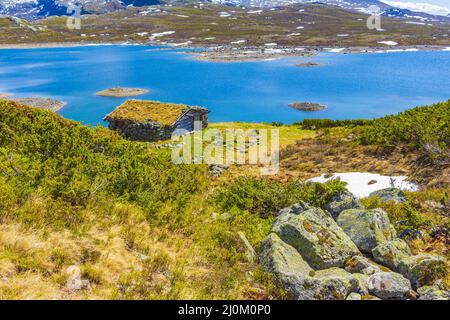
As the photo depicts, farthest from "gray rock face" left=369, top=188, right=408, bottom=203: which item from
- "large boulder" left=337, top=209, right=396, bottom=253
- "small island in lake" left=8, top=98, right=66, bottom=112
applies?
"small island in lake" left=8, top=98, right=66, bottom=112

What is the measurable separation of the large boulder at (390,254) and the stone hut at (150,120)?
90.1 ft

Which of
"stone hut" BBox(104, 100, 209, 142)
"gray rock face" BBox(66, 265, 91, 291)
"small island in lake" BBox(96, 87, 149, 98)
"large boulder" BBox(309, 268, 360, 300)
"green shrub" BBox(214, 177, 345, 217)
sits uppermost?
"gray rock face" BBox(66, 265, 91, 291)

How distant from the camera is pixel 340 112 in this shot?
54000mm

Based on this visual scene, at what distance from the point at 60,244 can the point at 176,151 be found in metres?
18.3

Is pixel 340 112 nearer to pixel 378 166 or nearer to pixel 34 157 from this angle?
pixel 378 166

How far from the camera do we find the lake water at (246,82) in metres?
55.7

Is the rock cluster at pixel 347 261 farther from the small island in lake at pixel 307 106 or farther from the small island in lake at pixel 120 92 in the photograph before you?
the small island in lake at pixel 120 92

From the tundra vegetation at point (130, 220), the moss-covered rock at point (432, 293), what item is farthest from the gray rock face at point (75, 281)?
the moss-covered rock at point (432, 293)

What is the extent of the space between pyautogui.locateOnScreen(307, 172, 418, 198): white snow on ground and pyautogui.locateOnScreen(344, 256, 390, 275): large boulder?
8479 mm

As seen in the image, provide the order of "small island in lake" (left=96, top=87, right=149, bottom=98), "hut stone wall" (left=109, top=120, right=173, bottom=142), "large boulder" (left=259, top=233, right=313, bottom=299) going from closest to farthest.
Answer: "large boulder" (left=259, top=233, right=313, bottom=299) → "hut stone wall" (left=109, top=120, right=173, bottom=142) → "small island in lake" (left=96, top=87, right=149, bottom=98)

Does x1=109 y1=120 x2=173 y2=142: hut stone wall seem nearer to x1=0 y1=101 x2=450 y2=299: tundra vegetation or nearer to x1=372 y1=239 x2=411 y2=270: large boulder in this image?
x1=0 y1=101 x2=450 y2=299: tundra vegetation

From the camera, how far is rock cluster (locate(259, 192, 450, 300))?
700 cm

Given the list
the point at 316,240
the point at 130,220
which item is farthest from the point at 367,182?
the point at 130,220

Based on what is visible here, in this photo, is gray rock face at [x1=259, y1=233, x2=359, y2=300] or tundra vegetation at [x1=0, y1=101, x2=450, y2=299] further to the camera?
gray rock face at [x1=259, y1=233, x2=359, y2=300]
